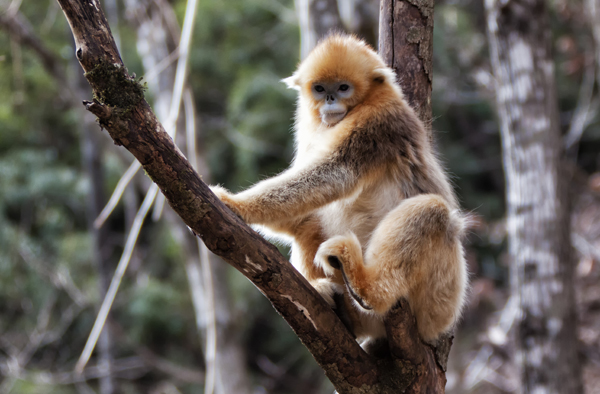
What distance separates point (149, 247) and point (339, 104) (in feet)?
26.3

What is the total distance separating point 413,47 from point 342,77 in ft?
2.01

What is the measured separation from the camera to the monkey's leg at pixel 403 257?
8.57 feet

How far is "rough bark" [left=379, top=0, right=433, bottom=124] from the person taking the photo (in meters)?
3.49

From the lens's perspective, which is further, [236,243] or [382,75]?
[382,75]

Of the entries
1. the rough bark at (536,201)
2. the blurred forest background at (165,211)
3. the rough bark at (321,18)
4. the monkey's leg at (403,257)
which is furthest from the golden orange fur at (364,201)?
the blurred forest background at (165,211)

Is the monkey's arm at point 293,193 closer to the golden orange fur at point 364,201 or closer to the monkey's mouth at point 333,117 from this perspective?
the golden orange fur at point 364,201

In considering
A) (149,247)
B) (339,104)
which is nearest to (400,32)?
(339,104)

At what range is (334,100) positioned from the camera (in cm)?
323

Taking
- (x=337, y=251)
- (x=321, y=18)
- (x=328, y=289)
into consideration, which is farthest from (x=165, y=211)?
(x=337, y=251)

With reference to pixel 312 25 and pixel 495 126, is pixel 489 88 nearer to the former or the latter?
pixel 312 25

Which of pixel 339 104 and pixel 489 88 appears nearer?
pixel 339 104

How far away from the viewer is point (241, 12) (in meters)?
10.2

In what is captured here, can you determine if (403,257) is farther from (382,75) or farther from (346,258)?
(382,75)

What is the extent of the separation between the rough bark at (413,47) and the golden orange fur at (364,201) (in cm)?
25
